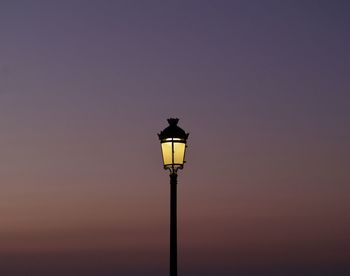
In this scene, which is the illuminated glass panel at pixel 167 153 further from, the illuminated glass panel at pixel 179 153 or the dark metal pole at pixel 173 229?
the dark metal pole at pixel 173 229

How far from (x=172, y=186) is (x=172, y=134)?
1.01 metres

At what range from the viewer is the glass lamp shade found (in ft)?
72.3

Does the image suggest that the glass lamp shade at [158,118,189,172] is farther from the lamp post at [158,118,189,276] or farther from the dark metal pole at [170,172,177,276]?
the dark metal pole at [170,172,177,276]

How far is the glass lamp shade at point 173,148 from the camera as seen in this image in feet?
72.3

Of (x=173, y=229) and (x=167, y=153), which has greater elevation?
(x=167, y=153)

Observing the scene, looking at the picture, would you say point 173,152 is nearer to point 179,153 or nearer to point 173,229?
point 179,153

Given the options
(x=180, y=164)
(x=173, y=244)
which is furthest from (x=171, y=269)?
(x=180, y=164)

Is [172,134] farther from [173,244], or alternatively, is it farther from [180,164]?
[173,244]

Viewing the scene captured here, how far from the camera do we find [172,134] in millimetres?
22094

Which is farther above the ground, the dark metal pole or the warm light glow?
the warm light glow

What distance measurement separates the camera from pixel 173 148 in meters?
22.1

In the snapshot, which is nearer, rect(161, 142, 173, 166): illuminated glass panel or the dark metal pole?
the dark metal pole

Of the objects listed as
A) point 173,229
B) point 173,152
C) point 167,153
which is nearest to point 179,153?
point 173,152

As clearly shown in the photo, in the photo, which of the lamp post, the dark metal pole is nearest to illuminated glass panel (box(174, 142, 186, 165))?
the lamp post
